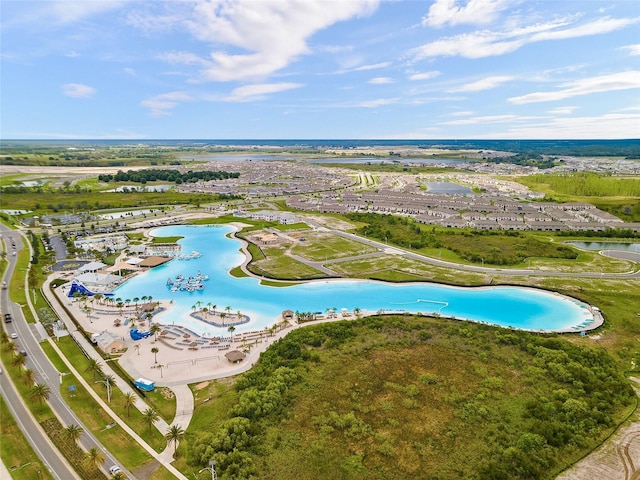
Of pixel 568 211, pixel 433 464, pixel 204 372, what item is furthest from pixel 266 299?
pixel 568 211

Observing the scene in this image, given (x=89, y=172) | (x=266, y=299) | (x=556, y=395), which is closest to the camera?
(x=556, y=395)

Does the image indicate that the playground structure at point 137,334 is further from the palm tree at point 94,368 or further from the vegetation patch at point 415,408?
the vegetation patch at point 415,408

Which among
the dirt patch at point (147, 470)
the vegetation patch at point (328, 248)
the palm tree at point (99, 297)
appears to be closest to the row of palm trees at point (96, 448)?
the dirt patch at point (147, 470)

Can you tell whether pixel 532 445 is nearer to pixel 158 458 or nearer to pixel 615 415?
pixel 615 415

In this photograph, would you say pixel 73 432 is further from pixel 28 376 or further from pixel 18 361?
pixel 18 361

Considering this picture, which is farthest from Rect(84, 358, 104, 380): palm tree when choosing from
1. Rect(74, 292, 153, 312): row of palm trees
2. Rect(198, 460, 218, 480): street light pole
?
Rect(198, 460, 218, 480): street light pole

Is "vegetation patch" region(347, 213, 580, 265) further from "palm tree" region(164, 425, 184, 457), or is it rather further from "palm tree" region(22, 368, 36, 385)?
"palm tree" region(22, 368, 36, 385)

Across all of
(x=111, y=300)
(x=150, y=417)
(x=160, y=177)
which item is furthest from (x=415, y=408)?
(x=160, y=177)
